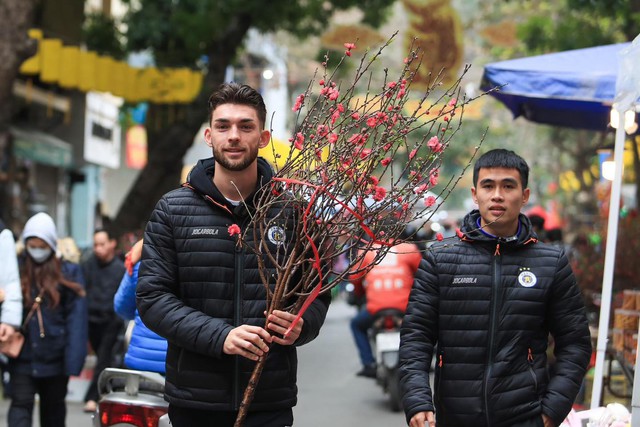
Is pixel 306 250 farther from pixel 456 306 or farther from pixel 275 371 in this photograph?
pixel 456 306

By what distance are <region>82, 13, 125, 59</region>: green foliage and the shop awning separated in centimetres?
229

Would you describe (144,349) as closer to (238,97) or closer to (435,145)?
(238,97)

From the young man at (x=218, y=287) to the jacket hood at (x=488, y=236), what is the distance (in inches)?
30.0

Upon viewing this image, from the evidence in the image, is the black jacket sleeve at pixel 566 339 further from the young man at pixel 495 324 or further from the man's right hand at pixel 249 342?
the man's right hand at pixel 249 342

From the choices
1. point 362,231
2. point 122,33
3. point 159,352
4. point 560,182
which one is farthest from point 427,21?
point 560,182

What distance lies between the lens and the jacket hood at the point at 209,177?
4.46 meters

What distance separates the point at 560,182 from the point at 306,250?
4044 cm

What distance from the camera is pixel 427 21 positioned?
18531mm

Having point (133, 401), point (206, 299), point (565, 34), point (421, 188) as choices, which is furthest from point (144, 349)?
point (565, 34)

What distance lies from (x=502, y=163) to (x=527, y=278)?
0.50 metres

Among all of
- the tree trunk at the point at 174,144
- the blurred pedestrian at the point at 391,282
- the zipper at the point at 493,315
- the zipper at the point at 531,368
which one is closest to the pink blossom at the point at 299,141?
the zipper at the point at 493,315

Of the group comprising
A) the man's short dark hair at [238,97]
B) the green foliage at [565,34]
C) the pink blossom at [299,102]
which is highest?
the green foliage at [565,34]

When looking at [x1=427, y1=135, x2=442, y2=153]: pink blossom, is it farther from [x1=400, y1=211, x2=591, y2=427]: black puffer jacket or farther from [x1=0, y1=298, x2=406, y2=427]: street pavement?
[x1=0, y1=298, x2=406, y2=427]: street pavement

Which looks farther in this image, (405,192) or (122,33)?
(122,33)
